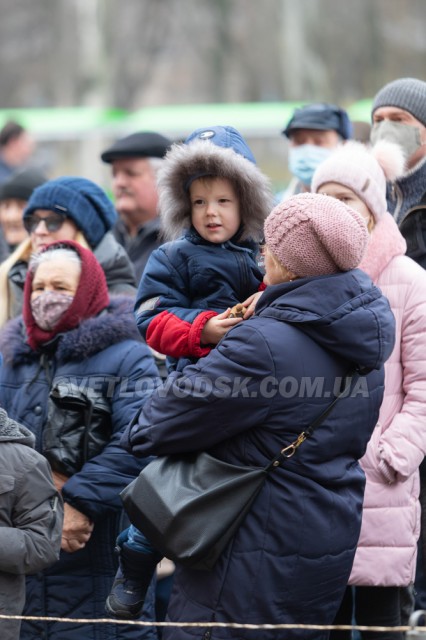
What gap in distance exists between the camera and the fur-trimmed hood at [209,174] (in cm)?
404

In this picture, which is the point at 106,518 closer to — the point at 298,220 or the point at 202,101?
the point at 298,220

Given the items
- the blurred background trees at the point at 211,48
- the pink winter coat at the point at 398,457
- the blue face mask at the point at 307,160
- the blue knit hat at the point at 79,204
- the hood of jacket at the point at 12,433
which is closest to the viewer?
the hood of jacket at the point at 12,433

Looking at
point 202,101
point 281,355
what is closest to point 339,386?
point 281,355

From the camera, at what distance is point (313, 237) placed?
3.63m

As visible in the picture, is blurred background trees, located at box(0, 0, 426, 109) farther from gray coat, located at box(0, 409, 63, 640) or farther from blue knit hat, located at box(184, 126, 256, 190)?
gray coat, located at box(0, 409, 63, 640)

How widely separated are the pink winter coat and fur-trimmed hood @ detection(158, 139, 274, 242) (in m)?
0.72

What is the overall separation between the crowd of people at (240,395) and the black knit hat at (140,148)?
1.22m

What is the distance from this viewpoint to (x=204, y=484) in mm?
3594

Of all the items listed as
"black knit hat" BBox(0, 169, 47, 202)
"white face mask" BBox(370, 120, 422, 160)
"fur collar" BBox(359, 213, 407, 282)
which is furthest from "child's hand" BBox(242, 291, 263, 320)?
"black knit hat" BBox(0, 169, 47, 202)

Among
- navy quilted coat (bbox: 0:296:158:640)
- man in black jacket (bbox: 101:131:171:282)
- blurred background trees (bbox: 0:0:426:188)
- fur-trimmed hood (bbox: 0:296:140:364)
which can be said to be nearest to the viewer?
navy quilted coat (bbox: 0:296:158:640)

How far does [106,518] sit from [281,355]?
140 cm

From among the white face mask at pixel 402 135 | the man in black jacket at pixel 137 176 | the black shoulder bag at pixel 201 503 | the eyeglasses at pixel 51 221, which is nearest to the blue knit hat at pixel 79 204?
the eyeglasses at pixel 51 221

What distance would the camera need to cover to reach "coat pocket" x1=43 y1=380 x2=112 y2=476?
4484 mm

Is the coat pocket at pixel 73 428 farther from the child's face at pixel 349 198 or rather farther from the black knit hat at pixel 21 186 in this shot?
the black knit hat at pixel 21 186
